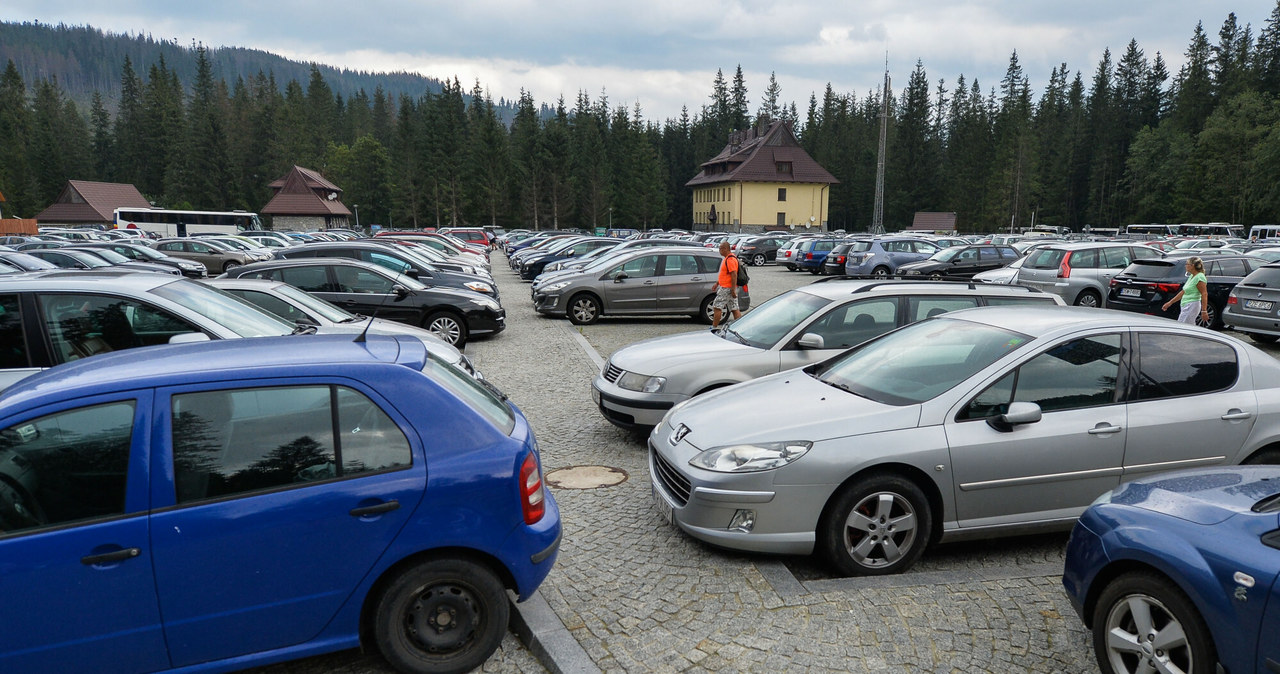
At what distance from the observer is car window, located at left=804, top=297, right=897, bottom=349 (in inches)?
278

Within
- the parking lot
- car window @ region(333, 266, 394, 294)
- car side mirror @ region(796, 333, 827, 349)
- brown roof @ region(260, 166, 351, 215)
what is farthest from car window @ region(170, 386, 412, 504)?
brown roof @ region(260, 166, 351, 215)

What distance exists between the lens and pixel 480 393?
3.83 meters

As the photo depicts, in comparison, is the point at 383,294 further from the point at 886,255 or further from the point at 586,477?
the point at 886,255

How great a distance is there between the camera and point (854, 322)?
7172 millimetres

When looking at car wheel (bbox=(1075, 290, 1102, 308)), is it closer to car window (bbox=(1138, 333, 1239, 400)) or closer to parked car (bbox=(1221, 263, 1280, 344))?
parked car (bbox=(1221, 263, 1280, 344))

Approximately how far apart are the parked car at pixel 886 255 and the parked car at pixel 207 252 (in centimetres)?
2330

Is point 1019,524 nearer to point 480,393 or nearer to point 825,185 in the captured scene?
point 480,393

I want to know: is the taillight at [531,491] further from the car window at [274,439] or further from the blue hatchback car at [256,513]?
the car window at [274,439]

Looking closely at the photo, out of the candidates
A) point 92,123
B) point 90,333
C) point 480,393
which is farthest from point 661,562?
point 92,123

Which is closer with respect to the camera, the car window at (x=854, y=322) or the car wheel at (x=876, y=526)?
the car wheel at (x=876, y=526)

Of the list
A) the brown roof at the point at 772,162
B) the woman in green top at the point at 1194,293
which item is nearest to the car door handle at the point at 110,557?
the woman in green top at the point at 1194,293

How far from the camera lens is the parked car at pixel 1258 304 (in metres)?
12.3

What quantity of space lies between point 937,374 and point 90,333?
20.8 ft

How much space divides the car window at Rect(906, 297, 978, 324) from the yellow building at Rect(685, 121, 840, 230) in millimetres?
74597
